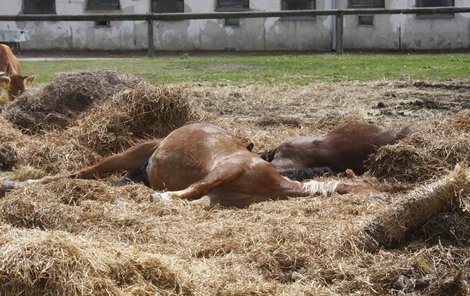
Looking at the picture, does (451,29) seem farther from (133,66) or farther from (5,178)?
(5,178)

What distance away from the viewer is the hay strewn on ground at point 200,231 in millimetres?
4445

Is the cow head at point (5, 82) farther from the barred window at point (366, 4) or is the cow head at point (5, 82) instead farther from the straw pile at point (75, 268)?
the barred window at point (366, 4)

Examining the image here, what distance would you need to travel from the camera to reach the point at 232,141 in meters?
8.06

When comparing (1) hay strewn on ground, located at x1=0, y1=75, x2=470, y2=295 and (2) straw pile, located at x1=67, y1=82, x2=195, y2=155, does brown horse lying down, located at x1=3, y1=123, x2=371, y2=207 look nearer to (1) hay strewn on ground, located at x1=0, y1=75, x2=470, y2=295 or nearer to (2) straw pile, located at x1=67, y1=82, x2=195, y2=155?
(1) hay strewn on ground, located at x1=0, y1=75, x2=470, y2=295

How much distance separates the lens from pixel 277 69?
20484mm

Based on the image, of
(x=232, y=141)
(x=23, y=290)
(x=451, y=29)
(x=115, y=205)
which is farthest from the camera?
(x=451, y=29)

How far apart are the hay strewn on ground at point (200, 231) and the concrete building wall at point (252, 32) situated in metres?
20.6

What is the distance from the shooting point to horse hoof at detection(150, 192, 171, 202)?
23.0 ft

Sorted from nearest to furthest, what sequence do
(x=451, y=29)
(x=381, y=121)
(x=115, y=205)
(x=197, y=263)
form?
1. (x=197, y=263)
2. (x=115, y=205)
3. (x=381, y=121)
4. (x=451, y=29)

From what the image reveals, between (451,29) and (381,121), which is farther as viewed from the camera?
(451,29)

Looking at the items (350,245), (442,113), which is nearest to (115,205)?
(350,245)

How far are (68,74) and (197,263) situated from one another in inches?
265

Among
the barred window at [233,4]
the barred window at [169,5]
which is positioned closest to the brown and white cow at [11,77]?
the barred window at [169,5]

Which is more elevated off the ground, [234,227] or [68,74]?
[68,74]
